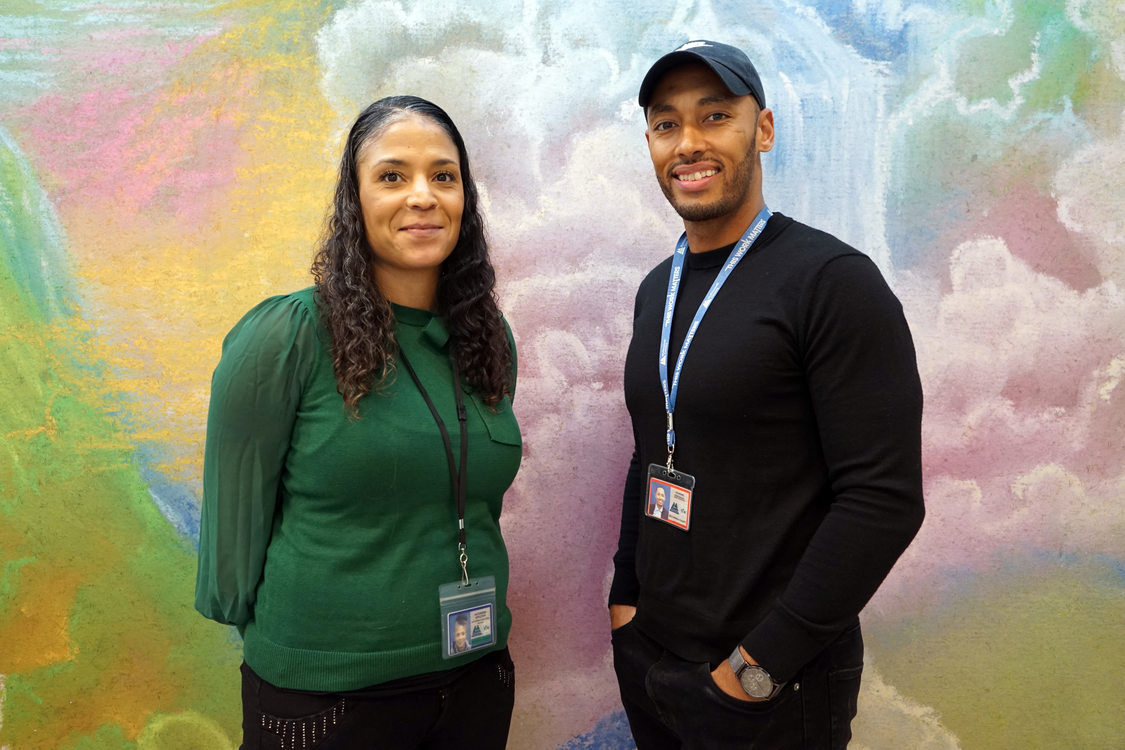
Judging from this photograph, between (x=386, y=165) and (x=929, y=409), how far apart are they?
173 cm

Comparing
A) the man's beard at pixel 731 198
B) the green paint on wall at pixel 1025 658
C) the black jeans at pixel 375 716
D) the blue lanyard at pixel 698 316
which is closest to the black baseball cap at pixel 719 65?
the man's beard at pixel 731 198

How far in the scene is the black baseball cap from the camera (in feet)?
5.16

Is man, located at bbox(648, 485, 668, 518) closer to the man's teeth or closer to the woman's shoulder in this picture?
the man's teeth

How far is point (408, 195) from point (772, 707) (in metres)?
1.21

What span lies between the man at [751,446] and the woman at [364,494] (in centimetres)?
37

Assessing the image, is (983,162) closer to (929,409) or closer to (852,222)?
(852,222)

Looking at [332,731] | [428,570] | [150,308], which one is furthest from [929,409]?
[150,308]

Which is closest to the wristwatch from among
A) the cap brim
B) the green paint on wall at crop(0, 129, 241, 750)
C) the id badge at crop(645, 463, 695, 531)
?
the id badge at crop(645, 463, 695, 531)

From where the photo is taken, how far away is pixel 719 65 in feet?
5.16

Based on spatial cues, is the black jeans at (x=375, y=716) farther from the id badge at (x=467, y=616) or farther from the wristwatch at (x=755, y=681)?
the wristwatch at (x=755, y=681)

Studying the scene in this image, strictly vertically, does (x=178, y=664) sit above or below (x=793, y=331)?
below

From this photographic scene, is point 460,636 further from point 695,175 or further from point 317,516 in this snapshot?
point 695,175

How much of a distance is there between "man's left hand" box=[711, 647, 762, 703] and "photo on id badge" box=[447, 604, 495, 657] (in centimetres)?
46

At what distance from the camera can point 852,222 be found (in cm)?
241
